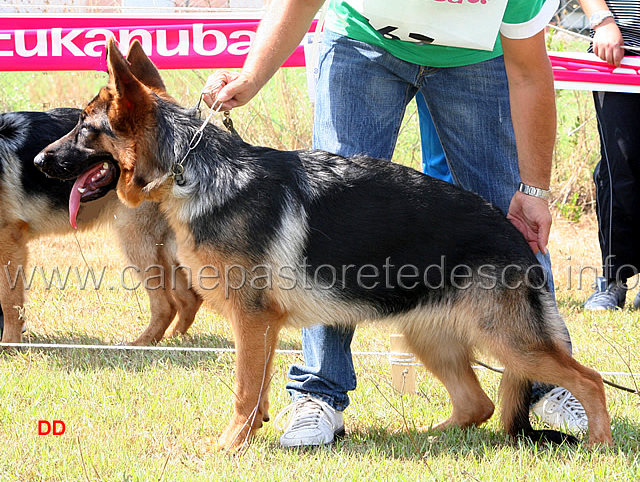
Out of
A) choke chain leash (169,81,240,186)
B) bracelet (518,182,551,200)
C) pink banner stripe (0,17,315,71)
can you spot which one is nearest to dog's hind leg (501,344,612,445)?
bracelet (518,182,551,200)

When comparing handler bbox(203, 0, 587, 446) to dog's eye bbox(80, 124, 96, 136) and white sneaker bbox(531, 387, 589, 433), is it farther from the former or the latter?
dog's eye bbox(80, 124, 96, 136)

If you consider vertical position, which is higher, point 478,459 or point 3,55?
point 3,55

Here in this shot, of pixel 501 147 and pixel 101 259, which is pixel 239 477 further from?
pixel 101 259

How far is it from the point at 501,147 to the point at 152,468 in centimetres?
204

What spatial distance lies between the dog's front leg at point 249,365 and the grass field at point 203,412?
9cm

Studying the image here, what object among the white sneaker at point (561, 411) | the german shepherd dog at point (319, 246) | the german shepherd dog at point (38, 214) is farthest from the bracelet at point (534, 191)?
the german shepherd dog at point (38, 214)

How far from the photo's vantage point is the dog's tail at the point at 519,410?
9.99ft

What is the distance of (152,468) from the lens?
9.10 feet

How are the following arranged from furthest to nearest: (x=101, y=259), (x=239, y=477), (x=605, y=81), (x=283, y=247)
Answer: (x=101, y=259) < (x=605, y=81) < (x=283, y=247) < (x=239, y=477)

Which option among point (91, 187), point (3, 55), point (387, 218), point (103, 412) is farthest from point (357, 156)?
point (3, 55)

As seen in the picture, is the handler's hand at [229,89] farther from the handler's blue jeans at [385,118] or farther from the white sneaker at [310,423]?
the white sneaker at [310,423]

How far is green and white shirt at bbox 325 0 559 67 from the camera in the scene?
9.78ft

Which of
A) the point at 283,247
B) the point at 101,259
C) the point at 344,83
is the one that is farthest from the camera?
the point at 101,259

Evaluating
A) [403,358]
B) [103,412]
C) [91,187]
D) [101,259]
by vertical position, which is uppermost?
[91,187]
